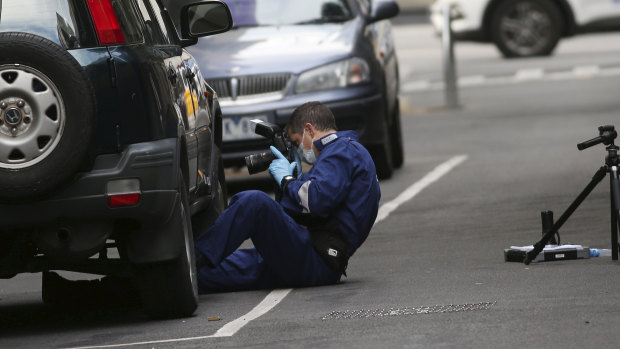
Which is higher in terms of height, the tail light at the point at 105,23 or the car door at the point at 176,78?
the tail light at the point at 105,23

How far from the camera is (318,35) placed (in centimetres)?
1394

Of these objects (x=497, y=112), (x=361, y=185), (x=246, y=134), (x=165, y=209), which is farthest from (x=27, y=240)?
(x=497, y=112)

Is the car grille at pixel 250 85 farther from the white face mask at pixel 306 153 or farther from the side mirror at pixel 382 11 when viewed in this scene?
the white face mask at pixel 306 153

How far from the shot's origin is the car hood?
13.5 meters

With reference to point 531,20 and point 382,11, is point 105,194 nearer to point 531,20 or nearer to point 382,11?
point 382,11

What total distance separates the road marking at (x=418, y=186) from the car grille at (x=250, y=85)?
139cm

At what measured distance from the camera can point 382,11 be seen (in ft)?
47.0

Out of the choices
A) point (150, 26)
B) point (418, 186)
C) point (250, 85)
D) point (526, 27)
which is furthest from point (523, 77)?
point (150, 26)

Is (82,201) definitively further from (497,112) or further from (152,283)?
(497,112)

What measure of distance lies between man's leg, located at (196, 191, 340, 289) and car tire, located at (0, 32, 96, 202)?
1.48m

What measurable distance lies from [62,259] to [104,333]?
480 millimetres

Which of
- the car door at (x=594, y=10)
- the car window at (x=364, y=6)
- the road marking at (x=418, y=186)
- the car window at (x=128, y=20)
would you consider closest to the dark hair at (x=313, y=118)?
the car window at (x=128, y=20)

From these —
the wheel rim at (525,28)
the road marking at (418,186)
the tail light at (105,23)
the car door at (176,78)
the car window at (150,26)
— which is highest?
the tail light at (105,23)

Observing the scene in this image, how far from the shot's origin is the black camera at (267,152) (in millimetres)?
8734
